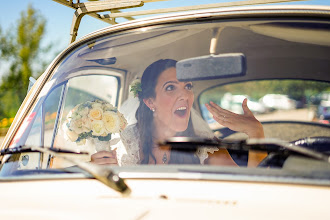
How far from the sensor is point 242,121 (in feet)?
9.30

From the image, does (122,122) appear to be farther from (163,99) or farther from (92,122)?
(163,99)

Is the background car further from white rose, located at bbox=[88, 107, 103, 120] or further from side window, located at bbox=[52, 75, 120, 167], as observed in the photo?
white rose, located at bbox=[88, 107, 103, 120]

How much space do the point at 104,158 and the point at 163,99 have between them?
2.00ft

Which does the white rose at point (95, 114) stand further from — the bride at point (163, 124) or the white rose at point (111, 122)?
the bride at point (163, 124)

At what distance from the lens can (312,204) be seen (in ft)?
4.64

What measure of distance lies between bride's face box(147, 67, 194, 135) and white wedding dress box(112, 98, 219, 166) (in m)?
0.09

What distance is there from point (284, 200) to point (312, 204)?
9 cm

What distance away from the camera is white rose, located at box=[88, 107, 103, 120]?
2396 millimetres

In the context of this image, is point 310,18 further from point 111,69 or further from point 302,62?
A: point 111,69

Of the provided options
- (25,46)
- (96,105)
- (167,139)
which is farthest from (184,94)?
(25,46)

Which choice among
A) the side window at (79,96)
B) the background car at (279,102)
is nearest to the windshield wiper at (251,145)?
the side window at (79,96)

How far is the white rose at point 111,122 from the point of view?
2.42m

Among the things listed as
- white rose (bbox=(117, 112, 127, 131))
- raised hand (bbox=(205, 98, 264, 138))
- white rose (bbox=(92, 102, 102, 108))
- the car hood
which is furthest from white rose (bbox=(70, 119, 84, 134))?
raised hand (bbox=(205, 98, 264, 138))

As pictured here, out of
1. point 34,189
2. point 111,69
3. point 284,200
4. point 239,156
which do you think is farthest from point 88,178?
point 111,69
